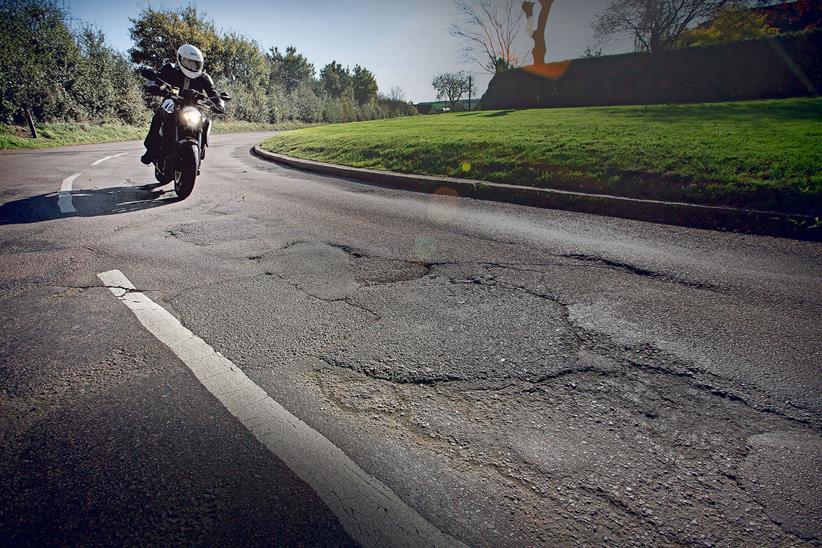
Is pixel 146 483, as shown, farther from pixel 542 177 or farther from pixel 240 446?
pixel 542 177

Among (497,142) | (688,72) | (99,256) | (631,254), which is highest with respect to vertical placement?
(688,72)

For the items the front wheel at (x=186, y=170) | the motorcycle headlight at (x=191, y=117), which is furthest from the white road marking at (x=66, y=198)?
the motorcycle headlight at (x=191, y=117)

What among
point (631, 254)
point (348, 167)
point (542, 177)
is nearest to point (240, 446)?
point (631, 254)

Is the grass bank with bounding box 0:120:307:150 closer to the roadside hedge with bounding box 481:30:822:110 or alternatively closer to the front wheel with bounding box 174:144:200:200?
the front wheel with bounding box 174:144:200:200

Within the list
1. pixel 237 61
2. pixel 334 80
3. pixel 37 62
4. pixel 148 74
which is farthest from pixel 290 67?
pixel 148 74

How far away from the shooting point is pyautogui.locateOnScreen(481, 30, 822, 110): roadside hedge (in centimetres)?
1828

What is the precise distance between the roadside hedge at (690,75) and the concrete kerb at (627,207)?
19.9 metres

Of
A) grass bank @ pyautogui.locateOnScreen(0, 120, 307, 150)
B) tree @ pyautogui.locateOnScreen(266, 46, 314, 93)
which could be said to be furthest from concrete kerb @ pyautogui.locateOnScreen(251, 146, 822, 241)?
tree @ pyautogui.locateOnScreen(266, 46, 314, 93)

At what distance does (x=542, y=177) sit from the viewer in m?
7.09

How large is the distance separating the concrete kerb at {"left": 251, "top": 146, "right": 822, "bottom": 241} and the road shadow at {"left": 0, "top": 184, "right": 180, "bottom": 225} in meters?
3.89

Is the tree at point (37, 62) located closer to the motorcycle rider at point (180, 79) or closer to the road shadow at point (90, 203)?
the road shadow at point (90, 203)

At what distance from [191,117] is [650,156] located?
7.59 metres

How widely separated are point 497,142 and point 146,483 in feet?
32.3

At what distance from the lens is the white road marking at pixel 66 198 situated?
5.74 metres
